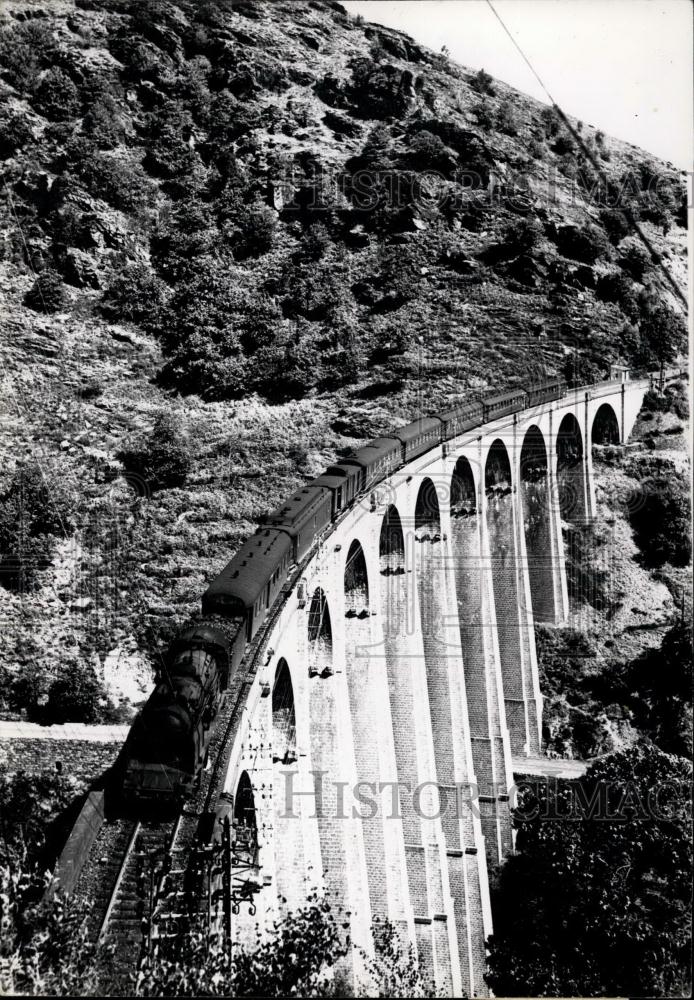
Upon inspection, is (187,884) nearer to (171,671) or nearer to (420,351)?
(171,671)

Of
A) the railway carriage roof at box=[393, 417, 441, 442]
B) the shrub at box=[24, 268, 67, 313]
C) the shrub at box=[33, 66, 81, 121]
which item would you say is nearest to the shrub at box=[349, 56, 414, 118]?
the shrub at box=[33, 66, 81, 121]

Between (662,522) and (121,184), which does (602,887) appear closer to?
(662,522)

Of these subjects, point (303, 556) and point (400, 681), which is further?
point (400, 681)

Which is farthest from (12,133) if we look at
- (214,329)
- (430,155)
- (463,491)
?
(463,491)

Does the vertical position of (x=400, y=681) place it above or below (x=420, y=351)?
below

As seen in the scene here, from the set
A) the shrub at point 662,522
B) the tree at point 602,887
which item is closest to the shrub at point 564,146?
the shrub at point 662,522

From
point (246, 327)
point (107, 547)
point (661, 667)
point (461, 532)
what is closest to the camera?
point (461, 532)

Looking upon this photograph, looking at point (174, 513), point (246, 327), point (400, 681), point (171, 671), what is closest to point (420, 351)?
point (246, 327)
